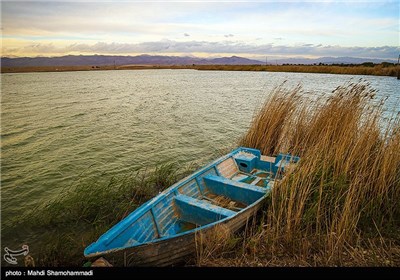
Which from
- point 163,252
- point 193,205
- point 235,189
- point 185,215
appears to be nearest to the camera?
point 163,252

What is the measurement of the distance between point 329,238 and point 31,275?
353cm

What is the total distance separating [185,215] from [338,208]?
212 cm

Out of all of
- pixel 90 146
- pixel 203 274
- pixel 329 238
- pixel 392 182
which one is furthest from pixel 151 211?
pixel 90 146

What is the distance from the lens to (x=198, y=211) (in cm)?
374

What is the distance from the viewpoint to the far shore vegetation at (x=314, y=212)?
10.3 ft

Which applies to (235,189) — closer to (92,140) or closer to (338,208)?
(338,208)

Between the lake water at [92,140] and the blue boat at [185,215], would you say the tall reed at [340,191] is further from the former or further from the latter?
the lake water at [92,140]

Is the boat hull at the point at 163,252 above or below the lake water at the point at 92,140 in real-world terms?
above

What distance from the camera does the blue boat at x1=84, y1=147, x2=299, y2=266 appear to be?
9.30 ft

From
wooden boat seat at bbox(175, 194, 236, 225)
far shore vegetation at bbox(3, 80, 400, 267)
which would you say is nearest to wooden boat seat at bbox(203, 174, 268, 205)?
far shore vegetation at bbox(3, 80, 400, 267)

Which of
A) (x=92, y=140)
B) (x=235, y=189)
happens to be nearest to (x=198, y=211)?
(x=235, y=189)

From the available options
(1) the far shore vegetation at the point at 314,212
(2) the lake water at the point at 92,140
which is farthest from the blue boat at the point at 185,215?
(2) the lake water at the point at 92,140

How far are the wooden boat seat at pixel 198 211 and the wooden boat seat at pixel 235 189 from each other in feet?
2.38

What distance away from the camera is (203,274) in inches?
116
